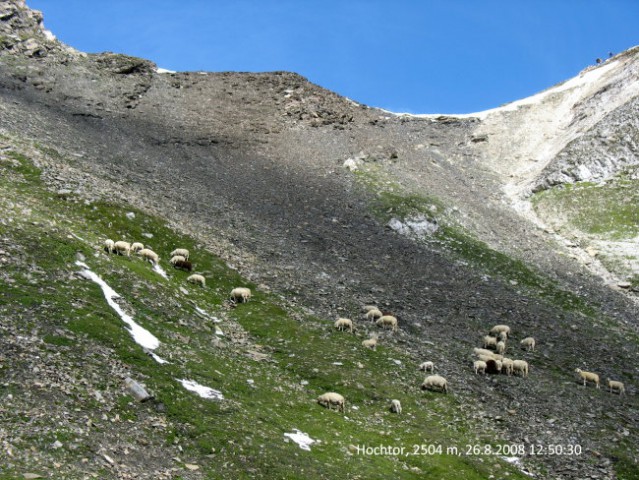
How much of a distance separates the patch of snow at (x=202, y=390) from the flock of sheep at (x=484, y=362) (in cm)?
602

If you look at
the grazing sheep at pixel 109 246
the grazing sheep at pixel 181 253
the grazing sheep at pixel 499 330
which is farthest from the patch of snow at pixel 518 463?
the grazing sheep at pixel 109 246

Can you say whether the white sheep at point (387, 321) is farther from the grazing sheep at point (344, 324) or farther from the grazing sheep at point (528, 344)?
the grazing sheep at point (528, 344)

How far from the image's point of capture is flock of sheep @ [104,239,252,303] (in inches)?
1587

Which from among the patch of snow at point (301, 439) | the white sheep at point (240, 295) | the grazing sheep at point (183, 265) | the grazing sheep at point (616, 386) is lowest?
the patch of snow at point (301, 439)

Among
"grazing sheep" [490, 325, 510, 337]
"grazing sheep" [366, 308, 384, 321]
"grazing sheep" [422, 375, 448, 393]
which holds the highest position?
"grazing sheep" [490, 325, 510, 337]

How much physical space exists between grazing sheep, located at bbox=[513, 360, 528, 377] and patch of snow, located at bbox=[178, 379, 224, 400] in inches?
Answer: 746

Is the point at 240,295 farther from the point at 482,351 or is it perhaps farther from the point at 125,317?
the point at 482,351

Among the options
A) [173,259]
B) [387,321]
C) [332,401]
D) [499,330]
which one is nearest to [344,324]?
[387,321]

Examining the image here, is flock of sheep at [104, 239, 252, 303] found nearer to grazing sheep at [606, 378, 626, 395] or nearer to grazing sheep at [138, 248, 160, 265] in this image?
grazing sheep at [138, 248, 160, 265]

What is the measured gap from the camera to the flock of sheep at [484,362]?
111ft

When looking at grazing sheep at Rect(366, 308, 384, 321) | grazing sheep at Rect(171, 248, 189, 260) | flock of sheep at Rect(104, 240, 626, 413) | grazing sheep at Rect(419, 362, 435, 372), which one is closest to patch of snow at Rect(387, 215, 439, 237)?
flock of sheep at Rect(104, 240, 626, 413)

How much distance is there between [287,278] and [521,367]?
16987 mm

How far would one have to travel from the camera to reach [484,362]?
39.5m

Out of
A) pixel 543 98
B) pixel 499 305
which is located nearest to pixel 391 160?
pixel 499 305
